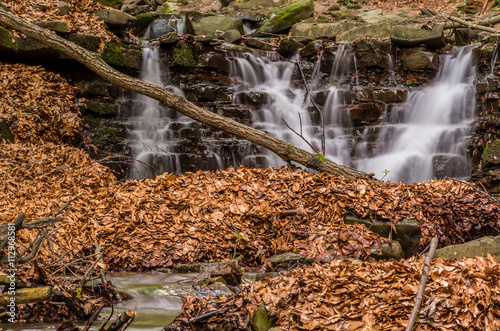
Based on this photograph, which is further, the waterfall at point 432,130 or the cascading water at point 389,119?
the cascading water at point 389,119

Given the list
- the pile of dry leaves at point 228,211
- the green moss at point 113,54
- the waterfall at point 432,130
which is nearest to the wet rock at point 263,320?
the pile of dry leaves at point 228,211

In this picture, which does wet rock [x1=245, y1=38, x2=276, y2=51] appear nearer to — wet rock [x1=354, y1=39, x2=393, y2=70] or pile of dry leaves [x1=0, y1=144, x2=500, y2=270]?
wet rock [x1=354, y1=39, x2=393, y2=70]

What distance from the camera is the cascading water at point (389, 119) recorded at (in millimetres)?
9586

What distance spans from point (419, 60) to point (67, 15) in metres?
10.2

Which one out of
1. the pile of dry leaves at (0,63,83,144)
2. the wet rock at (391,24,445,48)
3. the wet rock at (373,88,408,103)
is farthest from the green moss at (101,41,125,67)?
the wet rock at (391,24,445,48)

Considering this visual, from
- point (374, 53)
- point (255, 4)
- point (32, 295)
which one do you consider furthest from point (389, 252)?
point (255, 4)

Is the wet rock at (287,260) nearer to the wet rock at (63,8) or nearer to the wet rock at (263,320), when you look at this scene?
the wet rock at (263,320)

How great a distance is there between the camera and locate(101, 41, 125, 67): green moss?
1004cm

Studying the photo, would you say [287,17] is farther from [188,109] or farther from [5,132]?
[5,132]

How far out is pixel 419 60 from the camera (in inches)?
450

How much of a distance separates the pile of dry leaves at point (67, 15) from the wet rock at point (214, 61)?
2.57m

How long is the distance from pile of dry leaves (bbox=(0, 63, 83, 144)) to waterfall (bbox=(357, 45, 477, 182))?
24.6ft

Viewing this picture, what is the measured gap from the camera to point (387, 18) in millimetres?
16547

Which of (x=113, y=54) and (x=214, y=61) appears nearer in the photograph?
(x=113, y=54)
